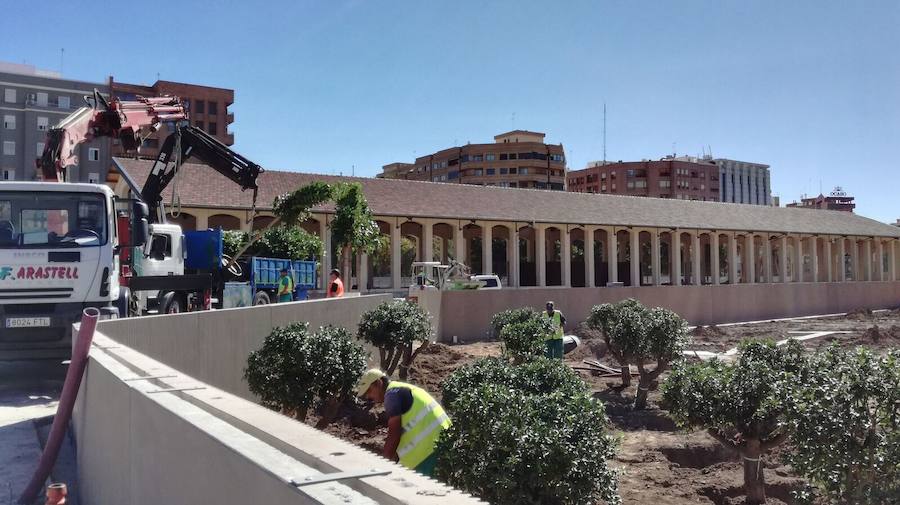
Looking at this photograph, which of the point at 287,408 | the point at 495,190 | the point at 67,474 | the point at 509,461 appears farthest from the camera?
the point at 495,190

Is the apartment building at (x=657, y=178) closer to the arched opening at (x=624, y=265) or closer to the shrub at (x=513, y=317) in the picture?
the arched opening at (x=624, y=265)

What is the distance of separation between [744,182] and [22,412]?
177777mm

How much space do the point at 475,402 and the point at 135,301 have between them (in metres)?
10.1

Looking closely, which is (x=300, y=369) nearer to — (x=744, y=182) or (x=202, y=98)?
(x=202, y=98)

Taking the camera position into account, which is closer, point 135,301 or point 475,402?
point 475,402

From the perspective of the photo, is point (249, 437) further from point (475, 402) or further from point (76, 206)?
point (76, 206)

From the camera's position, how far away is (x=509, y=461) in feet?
17.3

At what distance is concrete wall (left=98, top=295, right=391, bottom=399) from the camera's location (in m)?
8.98

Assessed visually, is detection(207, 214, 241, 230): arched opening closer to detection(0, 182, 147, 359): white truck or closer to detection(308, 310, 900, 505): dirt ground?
detection(308, 310, 900, 505): dirt ground

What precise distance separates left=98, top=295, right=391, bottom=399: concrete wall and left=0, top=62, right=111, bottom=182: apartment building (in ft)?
231

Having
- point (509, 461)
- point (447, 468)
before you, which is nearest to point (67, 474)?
point (447, 468)

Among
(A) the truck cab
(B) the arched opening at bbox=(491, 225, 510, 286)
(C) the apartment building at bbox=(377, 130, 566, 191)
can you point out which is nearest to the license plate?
(A) the truck cab

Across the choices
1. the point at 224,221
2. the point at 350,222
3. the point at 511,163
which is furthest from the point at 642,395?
the point at 511,163

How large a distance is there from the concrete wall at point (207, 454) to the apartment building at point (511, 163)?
108988mm
